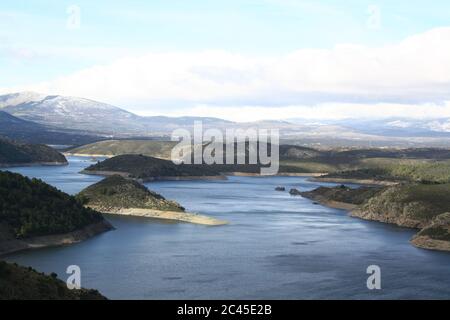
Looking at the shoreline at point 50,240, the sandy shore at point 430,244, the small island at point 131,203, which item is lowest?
the sandy shore at point 430,244

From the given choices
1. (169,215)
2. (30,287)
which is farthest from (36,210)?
(30,287)

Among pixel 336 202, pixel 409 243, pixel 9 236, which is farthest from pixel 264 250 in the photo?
pixel 336 202

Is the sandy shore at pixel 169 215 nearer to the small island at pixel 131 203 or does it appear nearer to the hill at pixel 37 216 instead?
the small island at pixel 131 203

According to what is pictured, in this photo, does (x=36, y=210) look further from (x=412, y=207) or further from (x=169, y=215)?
(x=412, y=207)

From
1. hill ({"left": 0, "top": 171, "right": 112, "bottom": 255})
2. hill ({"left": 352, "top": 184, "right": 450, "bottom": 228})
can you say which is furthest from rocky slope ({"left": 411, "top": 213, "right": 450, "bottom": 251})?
hill ({"left": 0, "top": 171, "right": 112, "bottom": 255})

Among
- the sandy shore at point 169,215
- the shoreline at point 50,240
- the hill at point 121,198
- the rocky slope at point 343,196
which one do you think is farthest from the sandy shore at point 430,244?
the rocky slope at point 343,196

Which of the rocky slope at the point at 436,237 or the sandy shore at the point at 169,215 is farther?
the sandy shore at the point at 169,215

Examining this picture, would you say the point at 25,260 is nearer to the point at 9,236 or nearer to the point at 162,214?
the point at 9,236
